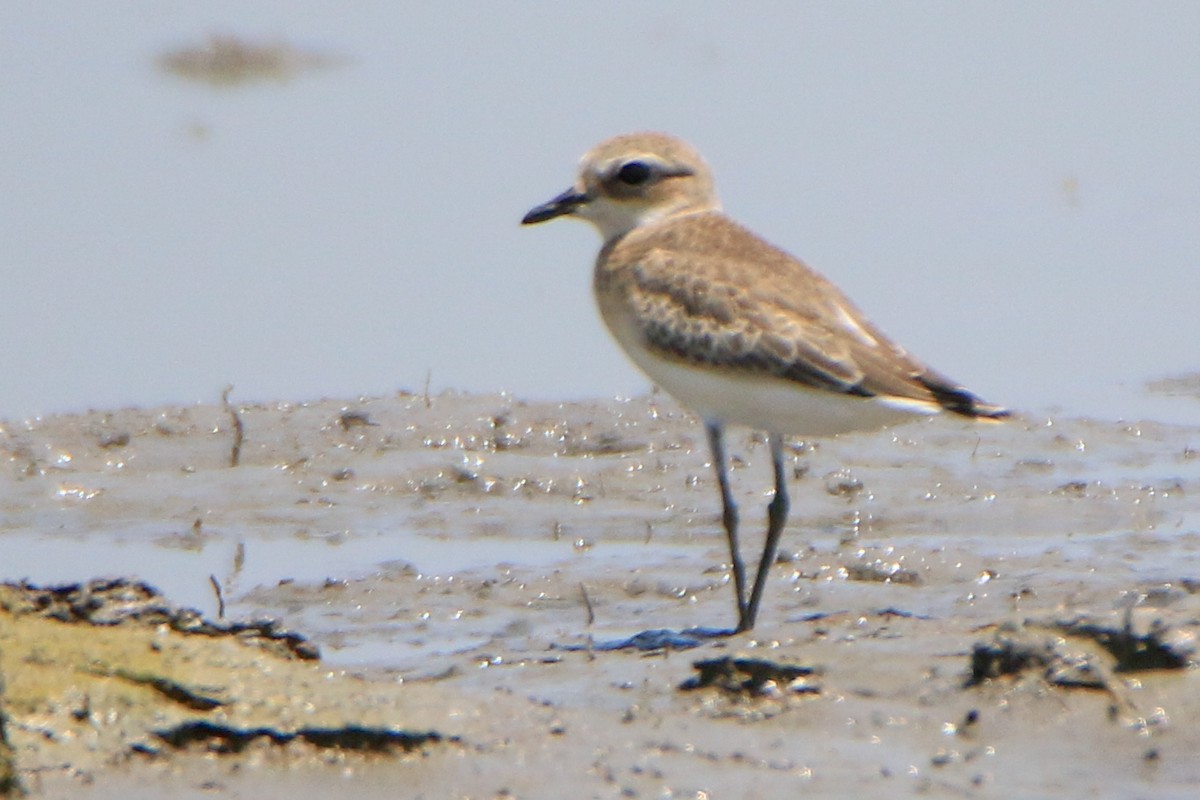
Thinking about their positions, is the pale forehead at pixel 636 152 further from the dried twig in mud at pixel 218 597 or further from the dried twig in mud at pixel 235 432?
the dried twig in mud at pixel 235 432

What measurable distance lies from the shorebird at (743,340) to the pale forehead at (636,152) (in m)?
0.01

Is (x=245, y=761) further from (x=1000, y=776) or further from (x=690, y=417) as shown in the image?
(x=690, y=417)

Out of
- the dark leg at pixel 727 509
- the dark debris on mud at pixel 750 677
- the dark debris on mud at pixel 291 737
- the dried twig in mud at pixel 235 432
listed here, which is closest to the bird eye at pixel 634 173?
the dark leg at pixel 727 509

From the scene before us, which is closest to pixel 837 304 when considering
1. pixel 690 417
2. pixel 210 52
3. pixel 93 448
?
pixel 690 417

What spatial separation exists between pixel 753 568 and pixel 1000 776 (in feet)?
9.88

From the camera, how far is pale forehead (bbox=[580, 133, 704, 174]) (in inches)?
332

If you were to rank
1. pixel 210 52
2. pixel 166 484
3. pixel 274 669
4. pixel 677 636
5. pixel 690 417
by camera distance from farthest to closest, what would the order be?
pixel 210 52
pixel 690 417
pixel 166 484
pixel 677 636
pixel 274 669

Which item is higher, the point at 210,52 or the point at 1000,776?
the point at 210,52

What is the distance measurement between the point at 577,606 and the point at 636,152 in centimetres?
181

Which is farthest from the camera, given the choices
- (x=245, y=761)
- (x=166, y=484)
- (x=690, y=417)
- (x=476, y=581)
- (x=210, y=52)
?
(x=210, y=52)

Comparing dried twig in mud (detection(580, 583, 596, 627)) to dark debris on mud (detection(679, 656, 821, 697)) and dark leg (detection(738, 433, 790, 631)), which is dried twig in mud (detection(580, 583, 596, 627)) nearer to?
dark leg (detection(738, 433, 790, 631))

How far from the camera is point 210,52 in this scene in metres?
16.1

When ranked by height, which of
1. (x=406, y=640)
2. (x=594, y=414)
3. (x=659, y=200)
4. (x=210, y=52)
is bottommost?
(x=406, y=640)

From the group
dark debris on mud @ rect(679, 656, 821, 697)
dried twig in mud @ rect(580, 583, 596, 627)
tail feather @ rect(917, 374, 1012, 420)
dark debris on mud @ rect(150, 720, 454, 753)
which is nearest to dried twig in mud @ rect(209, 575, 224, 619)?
dried twig in mud @ rect(580, 583, 596, 627)
